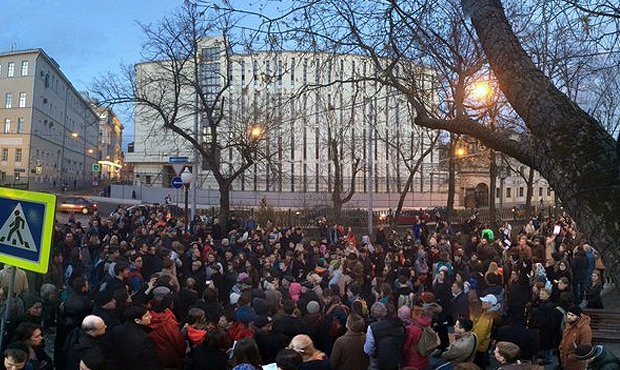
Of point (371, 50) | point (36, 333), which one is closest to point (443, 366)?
point (371, 50)

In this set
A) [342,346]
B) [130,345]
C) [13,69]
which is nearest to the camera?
[130,345]

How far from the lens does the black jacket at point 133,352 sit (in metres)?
5.24

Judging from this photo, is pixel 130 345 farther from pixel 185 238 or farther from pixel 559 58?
pixel 185 238

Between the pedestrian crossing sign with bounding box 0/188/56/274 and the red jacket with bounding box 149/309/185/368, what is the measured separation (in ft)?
7.15

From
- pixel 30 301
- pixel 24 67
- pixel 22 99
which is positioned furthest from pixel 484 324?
pixel 24 67

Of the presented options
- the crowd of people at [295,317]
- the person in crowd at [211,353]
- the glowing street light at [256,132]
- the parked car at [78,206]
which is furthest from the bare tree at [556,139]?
the parked car at [78,206]

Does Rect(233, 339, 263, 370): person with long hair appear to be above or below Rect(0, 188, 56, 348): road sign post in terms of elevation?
below

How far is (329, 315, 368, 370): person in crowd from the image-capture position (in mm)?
5844

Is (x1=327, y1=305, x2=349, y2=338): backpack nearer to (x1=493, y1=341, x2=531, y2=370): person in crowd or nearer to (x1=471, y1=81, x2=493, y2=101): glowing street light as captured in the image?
(x1=493, y1=341, x2=531, y2=370): person in crowd

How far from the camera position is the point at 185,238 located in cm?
1579

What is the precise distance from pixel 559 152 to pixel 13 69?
7649cm

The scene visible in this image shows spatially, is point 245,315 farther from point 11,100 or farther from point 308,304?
point 11,100

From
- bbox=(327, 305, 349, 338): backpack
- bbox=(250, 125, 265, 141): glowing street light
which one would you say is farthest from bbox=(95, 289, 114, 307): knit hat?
bbox=(250, 125, 265, 141): glowing street light

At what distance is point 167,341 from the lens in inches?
236
